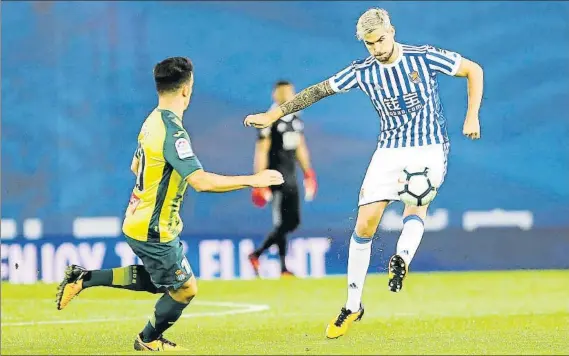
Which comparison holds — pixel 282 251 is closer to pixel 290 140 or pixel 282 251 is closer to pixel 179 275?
pixel 290 140

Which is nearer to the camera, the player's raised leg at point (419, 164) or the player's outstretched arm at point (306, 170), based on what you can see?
the player's raised leg at point (419, 164)

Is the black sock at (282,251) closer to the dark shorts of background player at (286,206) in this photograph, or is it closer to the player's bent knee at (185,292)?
the dark shorts of background player at (286,206)

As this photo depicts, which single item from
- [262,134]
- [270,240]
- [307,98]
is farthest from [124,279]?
[262,134]

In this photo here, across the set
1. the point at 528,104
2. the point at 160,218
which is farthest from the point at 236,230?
the point at 160,218

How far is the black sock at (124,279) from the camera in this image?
24.3 feet

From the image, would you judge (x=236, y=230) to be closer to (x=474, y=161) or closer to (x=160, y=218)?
(x=474, y=161)

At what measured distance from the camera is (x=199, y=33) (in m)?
15.4

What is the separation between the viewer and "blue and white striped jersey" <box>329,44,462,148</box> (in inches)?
327

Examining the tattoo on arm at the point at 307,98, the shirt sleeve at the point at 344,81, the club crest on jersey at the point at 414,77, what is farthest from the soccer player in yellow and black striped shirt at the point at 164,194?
the club crest on jersey at the point at 414,77

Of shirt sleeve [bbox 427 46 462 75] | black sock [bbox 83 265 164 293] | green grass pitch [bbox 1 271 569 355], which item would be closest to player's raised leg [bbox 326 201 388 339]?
green grass pitch [bbox 1 271 569 355]

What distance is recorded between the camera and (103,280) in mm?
7473

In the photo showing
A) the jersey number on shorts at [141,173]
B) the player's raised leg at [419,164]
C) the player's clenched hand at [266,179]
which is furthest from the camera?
the player's raised leg at [419,164]

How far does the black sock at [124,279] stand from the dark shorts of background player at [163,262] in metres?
0.22

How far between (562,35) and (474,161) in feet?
6.34
